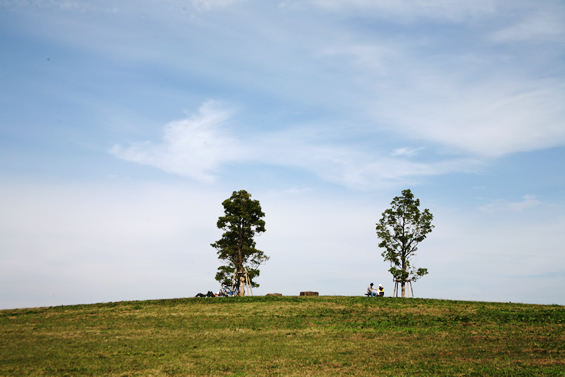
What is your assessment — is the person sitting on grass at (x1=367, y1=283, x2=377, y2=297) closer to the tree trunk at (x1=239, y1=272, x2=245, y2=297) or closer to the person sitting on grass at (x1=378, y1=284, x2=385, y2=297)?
the person sitting on grass at (x1=378, y1=284, x2=385, y2=297)

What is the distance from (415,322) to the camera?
33.8 m

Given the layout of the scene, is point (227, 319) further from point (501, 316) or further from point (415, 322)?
point (501, 316)

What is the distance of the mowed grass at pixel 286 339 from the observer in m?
21.9

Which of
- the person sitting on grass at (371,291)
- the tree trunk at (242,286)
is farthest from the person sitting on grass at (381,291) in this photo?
the tree trunk at (242,286)

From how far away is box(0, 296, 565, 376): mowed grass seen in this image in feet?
71.7

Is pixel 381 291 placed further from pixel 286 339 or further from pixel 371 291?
pixel 286 339

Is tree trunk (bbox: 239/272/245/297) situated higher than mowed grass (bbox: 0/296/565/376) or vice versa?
tree trunk (bbox: 239/272/245/297)

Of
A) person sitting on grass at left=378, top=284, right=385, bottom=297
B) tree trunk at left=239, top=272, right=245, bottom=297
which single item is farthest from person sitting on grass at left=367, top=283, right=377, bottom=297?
tree trunk at left=239, top=272, right=245, bottom=297

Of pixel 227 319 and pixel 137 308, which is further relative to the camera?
pixel 137 308

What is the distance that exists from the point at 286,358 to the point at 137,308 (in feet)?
76.4

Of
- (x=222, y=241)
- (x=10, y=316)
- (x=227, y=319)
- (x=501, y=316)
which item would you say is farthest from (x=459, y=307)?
(x=10, y=316)

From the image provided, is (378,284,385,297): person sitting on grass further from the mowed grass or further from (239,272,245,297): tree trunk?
(239,272,245,297): tree trunk

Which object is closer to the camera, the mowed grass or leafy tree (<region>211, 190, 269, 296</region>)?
the mowed grass

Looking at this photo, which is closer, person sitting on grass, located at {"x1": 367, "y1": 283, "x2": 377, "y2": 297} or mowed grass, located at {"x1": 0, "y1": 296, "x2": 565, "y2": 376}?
mowed grass, located at {"x1": 0, "y1": 296, "x2": 565, "y2": 376}
